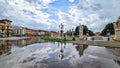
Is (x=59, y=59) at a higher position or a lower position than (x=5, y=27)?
lower

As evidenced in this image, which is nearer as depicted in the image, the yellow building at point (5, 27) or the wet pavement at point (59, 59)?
the wet pavement at point (59, 59)

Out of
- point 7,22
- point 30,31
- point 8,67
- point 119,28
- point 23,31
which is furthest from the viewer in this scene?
point 30,31

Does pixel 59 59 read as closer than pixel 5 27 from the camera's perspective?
Yes

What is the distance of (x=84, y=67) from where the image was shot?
13.3 m

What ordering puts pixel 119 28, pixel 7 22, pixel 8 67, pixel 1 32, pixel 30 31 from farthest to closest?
1. pixel 30 31
2. pixel 7 22
3. pixel 1 32
4. pixel 119 28
5. pixel 8 67

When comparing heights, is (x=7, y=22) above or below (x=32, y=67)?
above

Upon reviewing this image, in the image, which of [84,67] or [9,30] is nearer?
[84,67]

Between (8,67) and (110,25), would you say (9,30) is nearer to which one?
(110,25)

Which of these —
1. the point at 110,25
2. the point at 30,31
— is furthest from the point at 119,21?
the point at 30,31

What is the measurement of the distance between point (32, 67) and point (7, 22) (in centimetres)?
13058

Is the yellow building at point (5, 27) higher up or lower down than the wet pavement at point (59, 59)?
higher up

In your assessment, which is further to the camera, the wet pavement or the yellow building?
the yellow building

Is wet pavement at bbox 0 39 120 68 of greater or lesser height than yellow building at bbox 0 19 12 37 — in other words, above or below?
below

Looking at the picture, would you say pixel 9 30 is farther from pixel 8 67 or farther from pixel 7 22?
pixel 8 67
